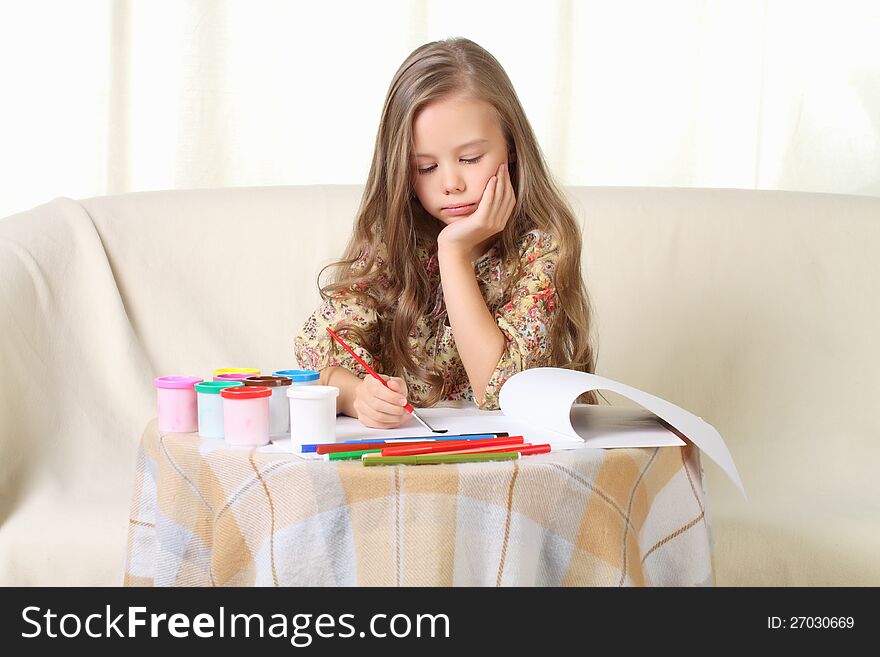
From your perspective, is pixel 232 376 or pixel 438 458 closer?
pixel 438 458

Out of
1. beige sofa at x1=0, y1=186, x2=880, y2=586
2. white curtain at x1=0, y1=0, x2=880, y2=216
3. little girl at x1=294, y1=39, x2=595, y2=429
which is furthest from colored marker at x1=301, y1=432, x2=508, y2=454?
white curtain at x1=0, y1=0, x2=880, y2=216

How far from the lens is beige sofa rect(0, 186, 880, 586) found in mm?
1636

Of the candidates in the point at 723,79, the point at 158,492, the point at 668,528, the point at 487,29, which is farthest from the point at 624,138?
the point at 158,492

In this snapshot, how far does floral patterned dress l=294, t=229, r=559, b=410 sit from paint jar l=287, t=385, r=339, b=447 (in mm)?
323

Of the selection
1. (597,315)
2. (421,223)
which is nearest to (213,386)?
(421,223)

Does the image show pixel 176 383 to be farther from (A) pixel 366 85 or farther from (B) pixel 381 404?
(A) pixel 366 85

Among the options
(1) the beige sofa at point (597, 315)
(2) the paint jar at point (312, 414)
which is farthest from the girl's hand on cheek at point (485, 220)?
(1) the beige sofa at point (597, 315)

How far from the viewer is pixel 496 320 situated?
1.32 m

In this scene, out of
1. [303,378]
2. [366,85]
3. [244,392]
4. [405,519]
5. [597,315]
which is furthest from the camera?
[366,85]

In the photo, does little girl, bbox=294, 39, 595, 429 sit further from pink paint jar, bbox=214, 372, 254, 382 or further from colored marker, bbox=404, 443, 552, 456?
colored marker, bbox=404, 443, 552, 456

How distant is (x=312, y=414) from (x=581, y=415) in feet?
1.10

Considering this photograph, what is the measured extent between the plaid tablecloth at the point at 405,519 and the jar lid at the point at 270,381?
76 mm

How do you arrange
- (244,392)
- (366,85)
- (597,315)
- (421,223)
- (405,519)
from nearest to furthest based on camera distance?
1. (405,519)
2. (244,392)
3. (421,223)
4. (597,315)
5. (366,85)

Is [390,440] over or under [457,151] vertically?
under
